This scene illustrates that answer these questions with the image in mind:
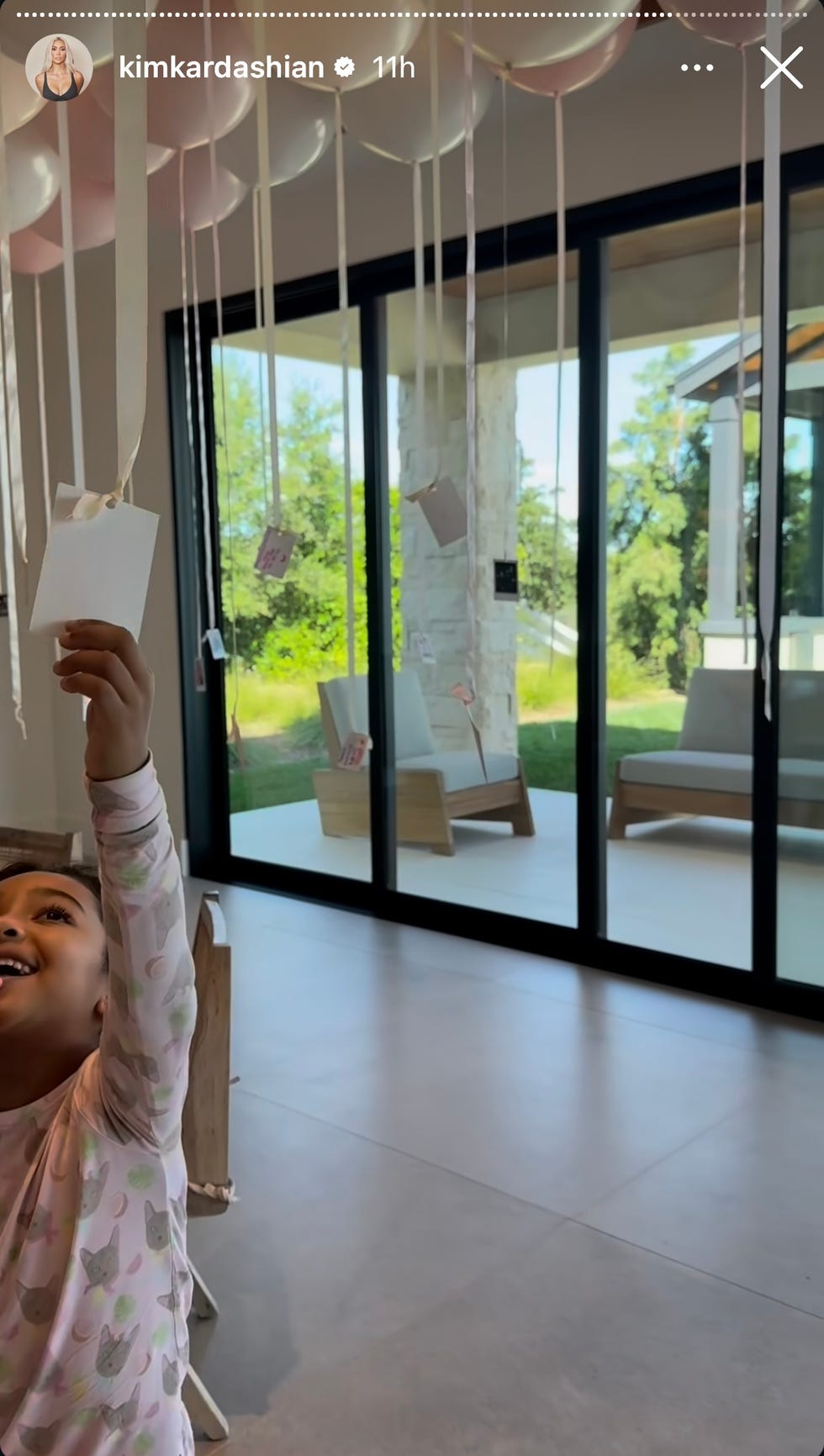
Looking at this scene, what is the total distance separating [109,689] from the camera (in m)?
0.92

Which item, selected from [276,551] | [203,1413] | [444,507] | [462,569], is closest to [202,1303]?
[203,1413]

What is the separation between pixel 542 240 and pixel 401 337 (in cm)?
81

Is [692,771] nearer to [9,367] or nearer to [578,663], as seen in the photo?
[578,663]

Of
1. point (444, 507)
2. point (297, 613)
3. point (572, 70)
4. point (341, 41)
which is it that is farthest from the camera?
point (297, 613)

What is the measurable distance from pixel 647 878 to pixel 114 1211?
332 centimetres

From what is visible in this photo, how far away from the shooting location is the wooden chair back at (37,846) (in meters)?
2.62

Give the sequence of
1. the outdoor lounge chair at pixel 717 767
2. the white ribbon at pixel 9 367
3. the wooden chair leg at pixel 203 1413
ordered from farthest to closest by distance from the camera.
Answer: the outdoor lounge chair at pixel 717 767 → the wooden chair leg at pixel 203 1413 → the white ribbon at pixel 9 367

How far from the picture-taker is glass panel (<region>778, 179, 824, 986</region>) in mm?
3371

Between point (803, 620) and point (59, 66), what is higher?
point (59, 66)

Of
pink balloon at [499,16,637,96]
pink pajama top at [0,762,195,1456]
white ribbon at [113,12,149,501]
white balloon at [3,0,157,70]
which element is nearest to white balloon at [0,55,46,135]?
white balloon at [3,0,157,70]

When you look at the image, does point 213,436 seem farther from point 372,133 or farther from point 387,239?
point 372,133

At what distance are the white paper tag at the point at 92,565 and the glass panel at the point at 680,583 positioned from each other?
3069 millimetres

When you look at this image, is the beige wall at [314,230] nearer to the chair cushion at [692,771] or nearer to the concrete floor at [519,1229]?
the concrete floor at [519,1229]

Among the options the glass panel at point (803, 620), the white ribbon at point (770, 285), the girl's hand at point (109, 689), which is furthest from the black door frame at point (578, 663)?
the girl's hand at point (109, 689)
